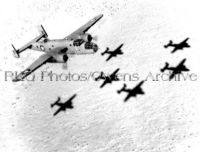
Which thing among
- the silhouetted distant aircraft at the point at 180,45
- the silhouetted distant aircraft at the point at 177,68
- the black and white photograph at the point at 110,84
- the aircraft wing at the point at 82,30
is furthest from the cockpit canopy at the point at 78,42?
the silhouetted distant aircraft at the point at 177,68

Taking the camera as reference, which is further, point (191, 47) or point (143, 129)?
point (191, 47)

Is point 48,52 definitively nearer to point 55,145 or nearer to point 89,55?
point 89,55

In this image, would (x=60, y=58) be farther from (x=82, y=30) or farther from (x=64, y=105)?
(x=82, y=30)

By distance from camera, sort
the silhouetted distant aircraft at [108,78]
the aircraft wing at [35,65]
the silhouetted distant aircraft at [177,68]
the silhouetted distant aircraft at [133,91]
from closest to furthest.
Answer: the silhouetted distant aircraft at [133,91], the silhouetted distant aircraft at [177,68], the silhouetted distant aircraft at [108,78], the aircraft wing at [35,65]

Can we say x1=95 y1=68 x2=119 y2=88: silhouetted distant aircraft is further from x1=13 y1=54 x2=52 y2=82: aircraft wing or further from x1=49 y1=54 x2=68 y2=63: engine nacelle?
x1=13 y1=54 x2=52 y2=82: aircraft wing

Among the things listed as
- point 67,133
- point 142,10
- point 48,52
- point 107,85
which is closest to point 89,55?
point 48,52

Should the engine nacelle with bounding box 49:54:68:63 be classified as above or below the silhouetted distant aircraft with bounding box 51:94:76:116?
above

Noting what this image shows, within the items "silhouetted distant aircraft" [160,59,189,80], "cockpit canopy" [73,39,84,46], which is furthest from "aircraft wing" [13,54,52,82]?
"silhouetted distant aircraft" [160,59,189,80]

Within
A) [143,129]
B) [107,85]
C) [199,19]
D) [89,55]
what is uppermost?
[199,19]

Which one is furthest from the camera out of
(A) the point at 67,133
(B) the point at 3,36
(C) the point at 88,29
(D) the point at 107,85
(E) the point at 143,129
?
(B) the point at 3,36

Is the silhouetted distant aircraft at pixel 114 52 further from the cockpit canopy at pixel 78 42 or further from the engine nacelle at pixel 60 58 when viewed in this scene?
the engine nacelle at pixel 60 58

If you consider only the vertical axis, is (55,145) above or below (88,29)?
below
